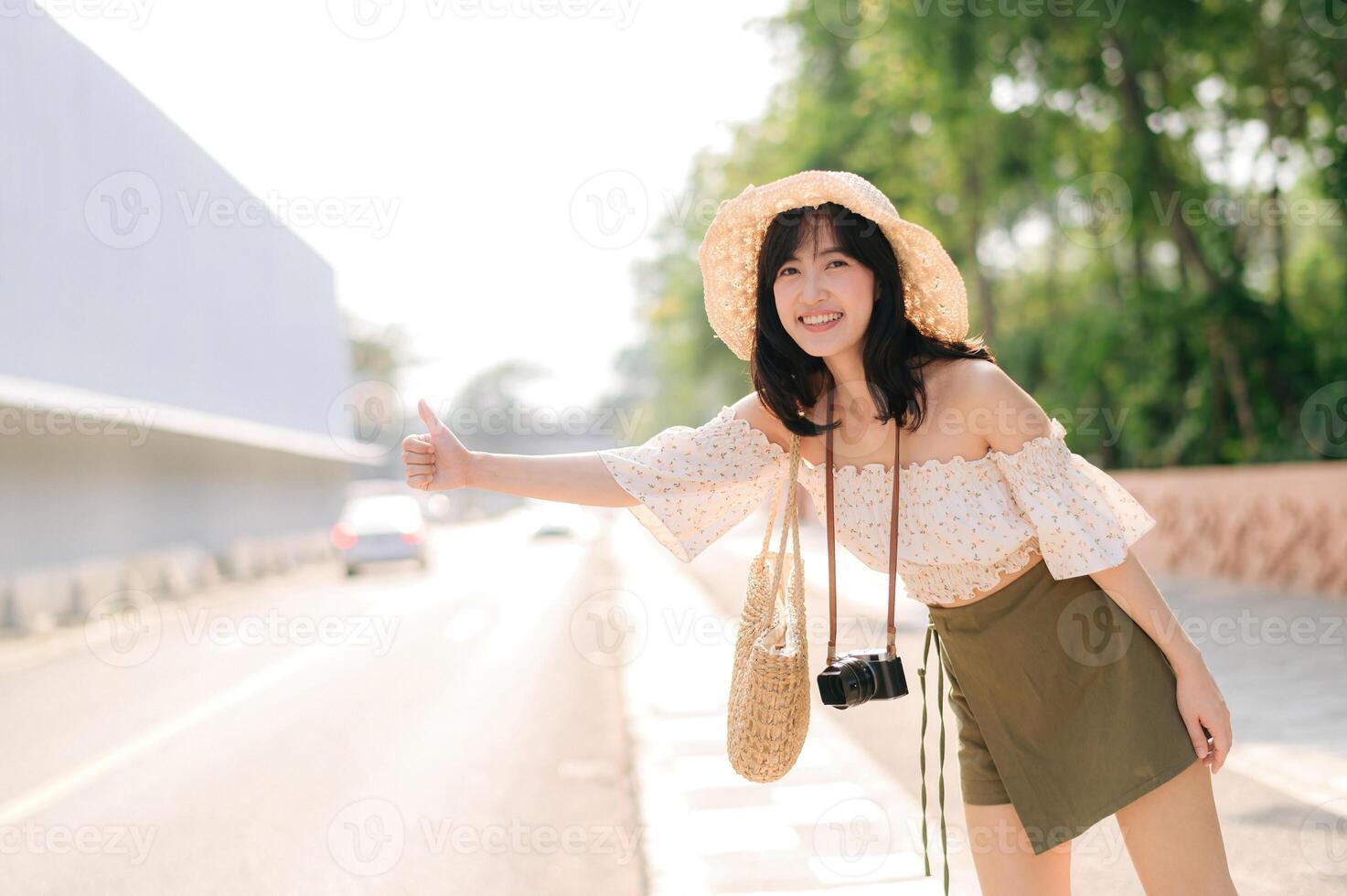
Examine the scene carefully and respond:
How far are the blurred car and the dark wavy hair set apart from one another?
22.8 meters

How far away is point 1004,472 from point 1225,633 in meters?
9.33

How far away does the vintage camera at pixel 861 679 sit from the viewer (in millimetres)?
2580

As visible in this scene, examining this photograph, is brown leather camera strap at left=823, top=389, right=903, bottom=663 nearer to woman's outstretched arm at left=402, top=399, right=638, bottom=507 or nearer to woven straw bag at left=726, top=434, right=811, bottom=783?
woven straw bag at left=726, top=434, right=811, bottom=783

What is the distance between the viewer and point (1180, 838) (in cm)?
232

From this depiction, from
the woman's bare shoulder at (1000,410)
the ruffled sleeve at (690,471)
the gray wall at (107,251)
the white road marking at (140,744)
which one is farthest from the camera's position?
the gray wall at (107,251)

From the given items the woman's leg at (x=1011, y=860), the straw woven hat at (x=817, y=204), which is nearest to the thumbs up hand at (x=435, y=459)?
the straw woven hat at (x=817, y=204)

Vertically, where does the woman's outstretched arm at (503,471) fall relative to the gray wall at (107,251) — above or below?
below

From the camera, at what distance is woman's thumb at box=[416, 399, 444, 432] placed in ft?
8.64

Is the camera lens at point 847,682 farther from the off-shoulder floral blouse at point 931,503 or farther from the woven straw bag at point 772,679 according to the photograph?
the off-shoulder floral blouse at point 931,503

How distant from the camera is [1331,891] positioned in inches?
160

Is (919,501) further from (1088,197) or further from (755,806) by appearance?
(1088,197)

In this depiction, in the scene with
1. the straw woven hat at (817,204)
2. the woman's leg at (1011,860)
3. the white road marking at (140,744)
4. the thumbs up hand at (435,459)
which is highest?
the straw woven hat at (817,204)

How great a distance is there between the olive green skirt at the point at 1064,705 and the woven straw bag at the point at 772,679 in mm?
347

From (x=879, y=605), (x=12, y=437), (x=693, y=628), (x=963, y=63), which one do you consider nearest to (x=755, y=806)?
(x=693, y=628)
